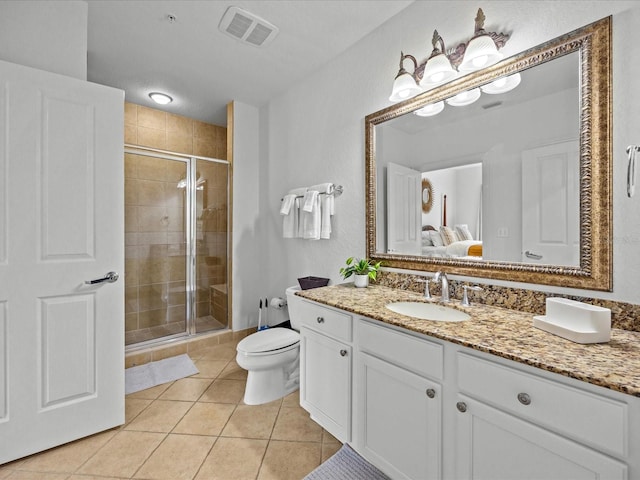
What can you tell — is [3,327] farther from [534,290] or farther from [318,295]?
[534,290]

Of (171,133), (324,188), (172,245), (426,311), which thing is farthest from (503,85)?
(171,133)

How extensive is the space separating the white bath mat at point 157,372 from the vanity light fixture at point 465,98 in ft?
8.63

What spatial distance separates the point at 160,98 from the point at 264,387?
2.89 metres

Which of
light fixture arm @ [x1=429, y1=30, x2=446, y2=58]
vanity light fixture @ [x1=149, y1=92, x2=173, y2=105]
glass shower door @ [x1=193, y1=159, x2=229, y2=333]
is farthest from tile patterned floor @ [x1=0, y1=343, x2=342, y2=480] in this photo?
→ vanity light fixture @ [x1=149, y1=92, x2=173, y2=105]

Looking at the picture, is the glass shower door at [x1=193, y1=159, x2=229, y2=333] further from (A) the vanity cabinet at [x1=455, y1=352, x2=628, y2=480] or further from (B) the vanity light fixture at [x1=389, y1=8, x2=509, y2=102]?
(A) the vanity cabinet at [x1=455, y1=352, x2=628, y2=480]

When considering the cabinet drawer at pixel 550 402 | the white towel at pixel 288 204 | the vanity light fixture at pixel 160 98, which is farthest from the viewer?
the vanity light fixture at pixel 160 98

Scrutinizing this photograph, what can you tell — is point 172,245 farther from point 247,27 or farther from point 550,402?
point 550,402

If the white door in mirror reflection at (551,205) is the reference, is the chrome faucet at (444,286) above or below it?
below

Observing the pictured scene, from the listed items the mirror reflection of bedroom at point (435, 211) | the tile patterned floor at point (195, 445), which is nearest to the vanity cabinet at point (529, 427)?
the mirror reflection of bedroom at point (435, 211)

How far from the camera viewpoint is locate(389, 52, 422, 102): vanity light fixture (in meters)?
1.66

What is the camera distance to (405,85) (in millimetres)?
1662

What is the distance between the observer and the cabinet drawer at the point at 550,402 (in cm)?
72

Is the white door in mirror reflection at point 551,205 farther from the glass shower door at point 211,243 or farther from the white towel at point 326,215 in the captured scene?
the glass shower door at point 211,243

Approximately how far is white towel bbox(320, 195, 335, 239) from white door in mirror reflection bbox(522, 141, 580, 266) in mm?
1273
